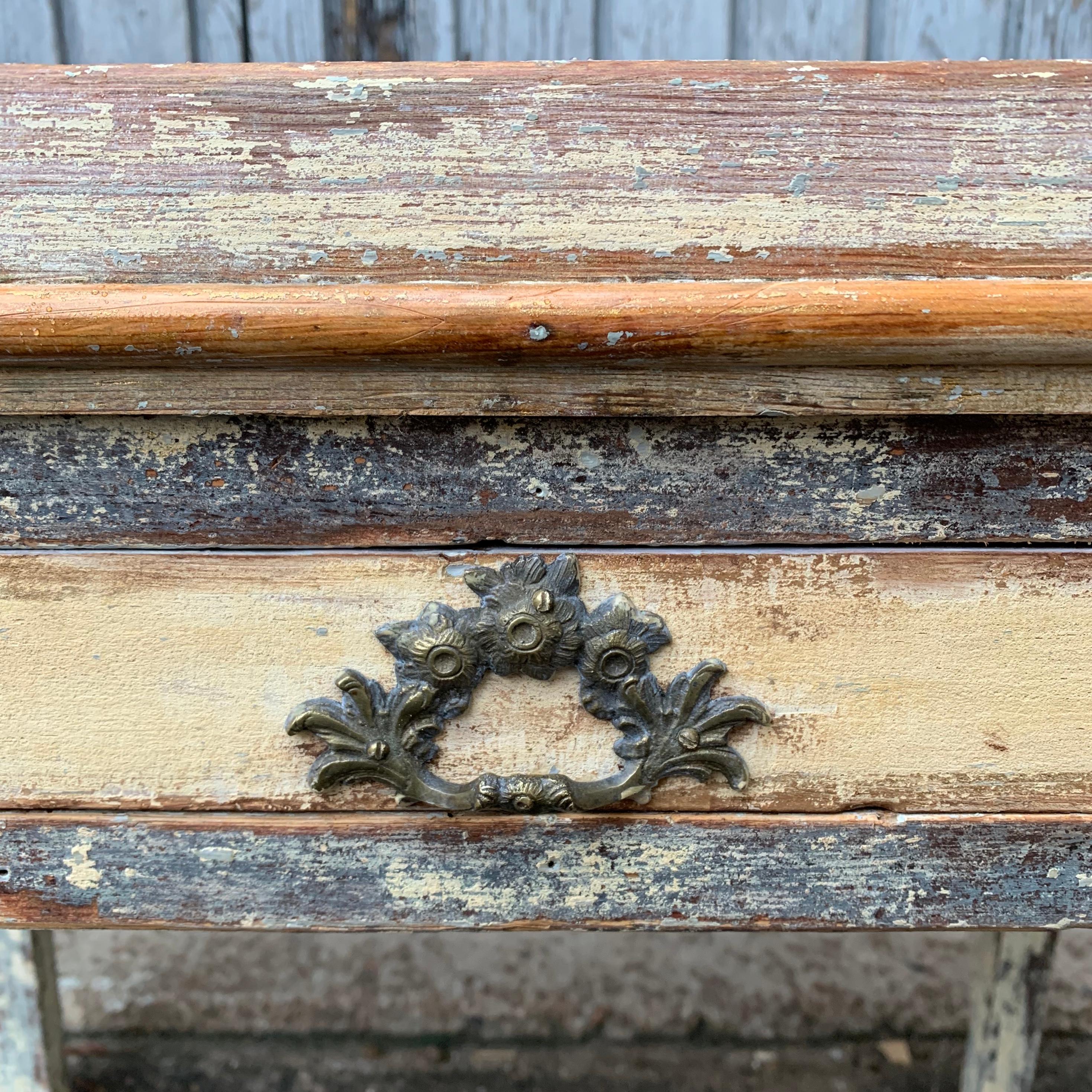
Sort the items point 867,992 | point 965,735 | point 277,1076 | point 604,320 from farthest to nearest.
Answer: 1. point 867,992
2. point 277,1076
3. point 965,735
4. point 604,320

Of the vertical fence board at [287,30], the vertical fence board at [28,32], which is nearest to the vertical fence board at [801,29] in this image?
the vertical fence board at [287,30]

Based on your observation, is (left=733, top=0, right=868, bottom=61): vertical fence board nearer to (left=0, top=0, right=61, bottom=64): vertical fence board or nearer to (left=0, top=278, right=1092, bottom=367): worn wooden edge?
(left=0, top=278, right=1092, bottom=367): worn wooden edge

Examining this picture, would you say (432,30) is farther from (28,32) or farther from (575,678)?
(575,678)

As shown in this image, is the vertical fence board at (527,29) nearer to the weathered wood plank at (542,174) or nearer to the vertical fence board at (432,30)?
the vertical fence board at (432,30)

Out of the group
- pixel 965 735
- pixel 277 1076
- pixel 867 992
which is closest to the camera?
pixel 965 735

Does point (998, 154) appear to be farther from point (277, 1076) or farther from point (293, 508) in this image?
point (277, 1076)

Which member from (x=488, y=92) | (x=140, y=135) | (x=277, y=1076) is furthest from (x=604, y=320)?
(x=277, y=1076)

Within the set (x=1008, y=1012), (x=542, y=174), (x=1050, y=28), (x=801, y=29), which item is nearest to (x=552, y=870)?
(x=542, y=174)
